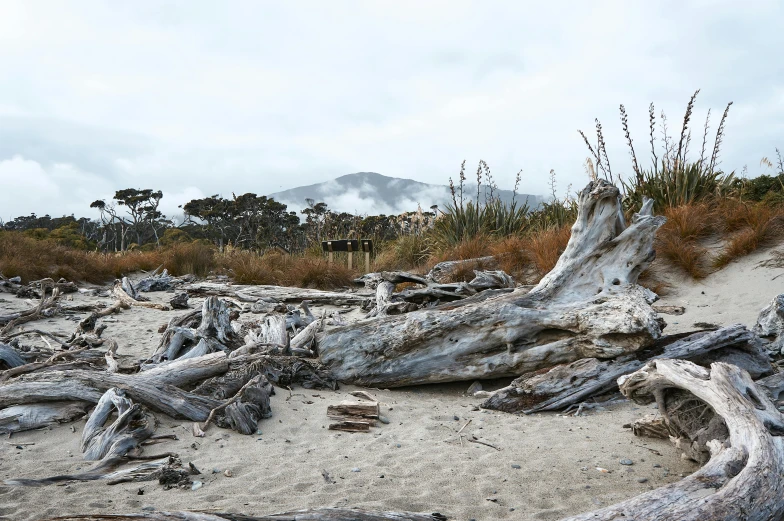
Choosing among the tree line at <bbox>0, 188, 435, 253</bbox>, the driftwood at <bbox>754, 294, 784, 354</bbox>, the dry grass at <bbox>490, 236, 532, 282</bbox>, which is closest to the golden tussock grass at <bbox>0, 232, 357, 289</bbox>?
the dry grass at <bbox>490, 236, 532, 282</bbox>

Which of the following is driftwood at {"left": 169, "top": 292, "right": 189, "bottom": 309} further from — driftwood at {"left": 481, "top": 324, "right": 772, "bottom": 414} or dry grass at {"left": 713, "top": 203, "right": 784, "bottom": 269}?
dry grass at {"left": 713, "top": 203, "right": 784, "bottom": 269}

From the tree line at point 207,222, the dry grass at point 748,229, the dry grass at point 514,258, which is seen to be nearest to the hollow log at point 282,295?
the dry grass at point 514,258

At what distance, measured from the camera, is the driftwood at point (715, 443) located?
212 centimetres

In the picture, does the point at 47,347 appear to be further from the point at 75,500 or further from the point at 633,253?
the point at 633,253

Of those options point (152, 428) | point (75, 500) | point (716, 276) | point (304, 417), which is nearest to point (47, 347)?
point (152, 428)

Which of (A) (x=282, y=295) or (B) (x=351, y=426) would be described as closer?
(B) (x=351, y=426)

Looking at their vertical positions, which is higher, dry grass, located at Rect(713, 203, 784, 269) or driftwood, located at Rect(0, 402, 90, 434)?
dry grass, located at Rect(713, 203, 784, 269)

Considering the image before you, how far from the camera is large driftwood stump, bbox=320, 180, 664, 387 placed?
454 centimetres

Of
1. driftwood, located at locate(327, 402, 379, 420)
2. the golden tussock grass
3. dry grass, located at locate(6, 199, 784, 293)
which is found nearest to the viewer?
driftwood, located at locate(327, 402, 379, 420)

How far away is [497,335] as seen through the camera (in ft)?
15.6

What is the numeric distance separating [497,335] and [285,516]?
2.97 meters

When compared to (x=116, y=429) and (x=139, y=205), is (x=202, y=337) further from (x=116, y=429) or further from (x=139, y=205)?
(x=139, y=205)

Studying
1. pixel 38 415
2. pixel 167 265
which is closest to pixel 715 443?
pixel 38 415

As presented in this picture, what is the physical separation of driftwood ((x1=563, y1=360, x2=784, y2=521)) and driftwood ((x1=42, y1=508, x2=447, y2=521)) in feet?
2.13
